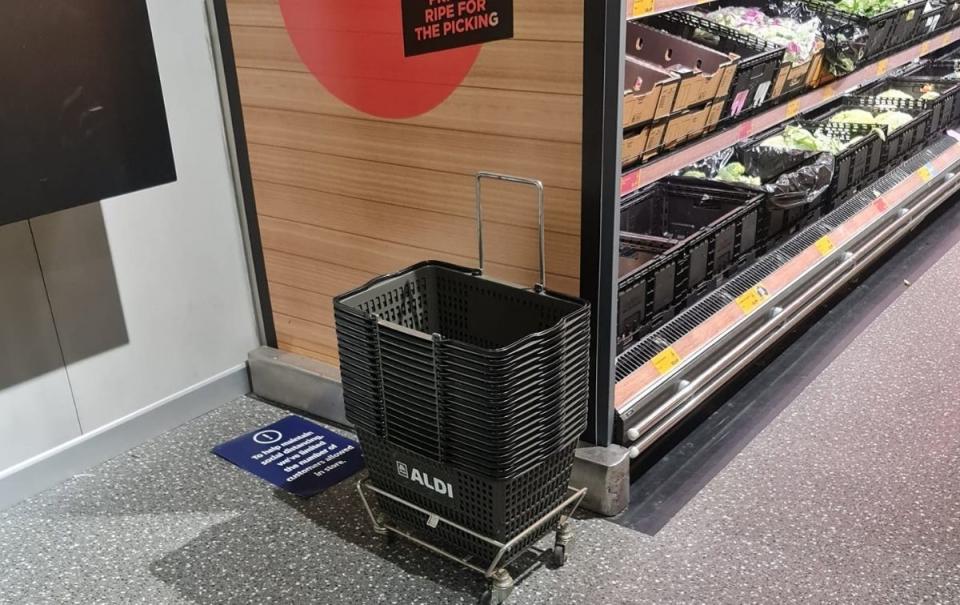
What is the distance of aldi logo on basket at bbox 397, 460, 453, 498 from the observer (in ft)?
6.37

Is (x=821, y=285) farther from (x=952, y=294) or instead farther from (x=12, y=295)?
(x=12, y=295)

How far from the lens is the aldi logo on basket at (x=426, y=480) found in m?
1.94

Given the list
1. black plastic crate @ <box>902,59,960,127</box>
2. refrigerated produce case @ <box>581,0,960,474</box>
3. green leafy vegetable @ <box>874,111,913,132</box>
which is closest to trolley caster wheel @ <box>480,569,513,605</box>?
refrigerated produce case @ <box>581,0,960,474</box>

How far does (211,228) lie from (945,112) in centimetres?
352

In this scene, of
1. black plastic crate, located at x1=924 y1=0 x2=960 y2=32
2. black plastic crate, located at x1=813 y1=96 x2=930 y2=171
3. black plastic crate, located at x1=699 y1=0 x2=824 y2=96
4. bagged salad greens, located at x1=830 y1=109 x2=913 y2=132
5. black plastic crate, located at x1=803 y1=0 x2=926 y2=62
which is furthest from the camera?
black plastic crate, located at x1=924 y1=0 x2=960 y2=32

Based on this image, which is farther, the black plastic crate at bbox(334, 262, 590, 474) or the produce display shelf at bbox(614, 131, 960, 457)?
the produce display shelf at bbox(614, 131, 960, 457)

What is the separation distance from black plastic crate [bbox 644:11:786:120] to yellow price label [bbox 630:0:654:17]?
69cm

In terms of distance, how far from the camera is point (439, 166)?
2260mm

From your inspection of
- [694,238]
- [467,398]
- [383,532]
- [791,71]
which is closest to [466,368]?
[467,398]

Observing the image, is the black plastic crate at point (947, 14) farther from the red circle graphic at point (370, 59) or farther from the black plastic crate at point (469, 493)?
the black plastic crate at point (469, 493)

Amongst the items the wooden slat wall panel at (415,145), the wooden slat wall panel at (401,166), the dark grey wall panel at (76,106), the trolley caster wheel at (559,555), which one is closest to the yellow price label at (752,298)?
the wooden slat wall panel at (401,166)

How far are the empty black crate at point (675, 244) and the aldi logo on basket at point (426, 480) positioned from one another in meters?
0.69

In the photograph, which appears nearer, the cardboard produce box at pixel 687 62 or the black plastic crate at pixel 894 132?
the cardboard produce box at pixel 687 62

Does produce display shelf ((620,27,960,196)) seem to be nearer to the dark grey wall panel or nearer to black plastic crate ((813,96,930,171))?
black plastic crate ((813,96,930,171))
